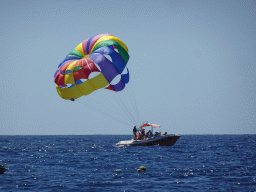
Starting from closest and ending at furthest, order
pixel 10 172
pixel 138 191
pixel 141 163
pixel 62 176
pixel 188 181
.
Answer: pixel 138 191 → pixel 188 181 → pixel 62 176 → pixel 10 172 → pixel 141 163

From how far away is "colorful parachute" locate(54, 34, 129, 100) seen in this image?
27.9 meters

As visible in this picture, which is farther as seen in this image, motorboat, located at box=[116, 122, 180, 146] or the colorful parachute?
motorboat, located at box=[116, 122, 180, 146]

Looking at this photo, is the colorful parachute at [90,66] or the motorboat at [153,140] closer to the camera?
the colorful parachute at [90,66]

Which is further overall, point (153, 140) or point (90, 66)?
point (153, 140)

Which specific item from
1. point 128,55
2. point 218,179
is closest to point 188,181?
point 218,179

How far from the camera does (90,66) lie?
2767 centimetres

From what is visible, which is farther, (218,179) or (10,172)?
(10,172)

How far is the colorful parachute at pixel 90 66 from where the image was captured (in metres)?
27.9

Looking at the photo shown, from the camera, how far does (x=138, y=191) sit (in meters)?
15.4

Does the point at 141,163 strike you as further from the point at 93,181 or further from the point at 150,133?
the point at 150,133

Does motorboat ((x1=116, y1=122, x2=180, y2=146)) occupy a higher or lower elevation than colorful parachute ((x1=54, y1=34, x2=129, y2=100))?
lower

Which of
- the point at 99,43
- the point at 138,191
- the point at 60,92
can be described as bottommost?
the point at 138,191

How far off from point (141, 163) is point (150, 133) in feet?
46.0

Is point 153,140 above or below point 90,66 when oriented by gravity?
below
